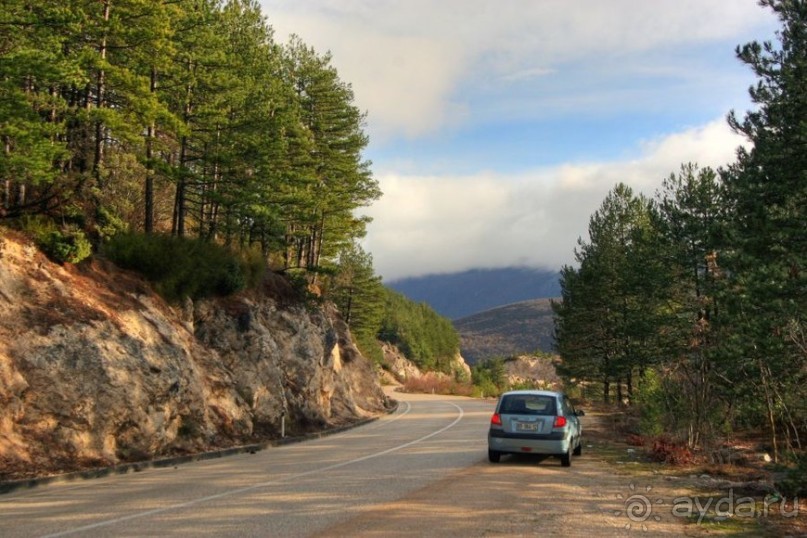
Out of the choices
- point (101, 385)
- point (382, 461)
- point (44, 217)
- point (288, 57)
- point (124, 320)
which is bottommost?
point (382, 461)

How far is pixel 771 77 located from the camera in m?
14.5

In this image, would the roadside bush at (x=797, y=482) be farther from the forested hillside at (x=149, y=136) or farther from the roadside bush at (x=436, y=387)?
the roadside bush at (x=436, y=387)

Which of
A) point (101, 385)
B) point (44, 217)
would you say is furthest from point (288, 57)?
point (101, 385)

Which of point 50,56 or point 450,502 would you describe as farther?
point 50,56

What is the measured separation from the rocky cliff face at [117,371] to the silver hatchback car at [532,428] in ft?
27.6

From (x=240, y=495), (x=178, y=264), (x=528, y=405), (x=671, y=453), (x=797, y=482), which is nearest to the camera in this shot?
(x=797, y=482)

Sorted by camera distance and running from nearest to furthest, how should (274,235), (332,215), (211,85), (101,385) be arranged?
(101,385), (211,85), (274,235), (332,215)

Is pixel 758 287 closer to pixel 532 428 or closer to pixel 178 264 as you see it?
pixel 532 428

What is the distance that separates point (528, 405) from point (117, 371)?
998 cm

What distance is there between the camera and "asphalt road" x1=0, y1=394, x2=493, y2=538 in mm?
7699

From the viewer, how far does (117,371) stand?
602 inches

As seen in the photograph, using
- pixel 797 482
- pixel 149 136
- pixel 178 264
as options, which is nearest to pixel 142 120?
pixel 149 136

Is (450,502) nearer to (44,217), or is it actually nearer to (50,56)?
(50,56)

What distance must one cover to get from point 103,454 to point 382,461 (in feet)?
20.8
